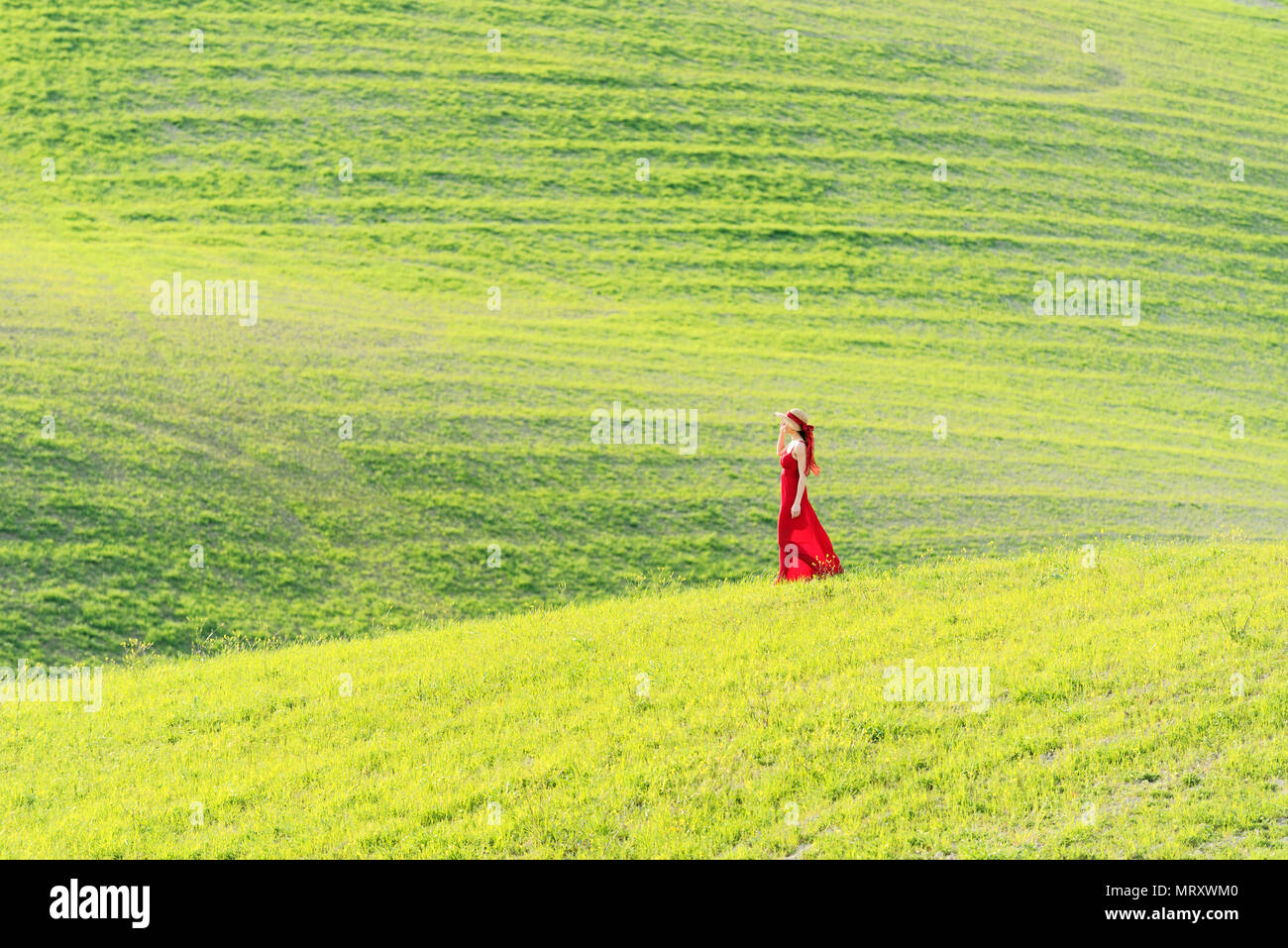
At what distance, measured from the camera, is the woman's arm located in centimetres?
1812

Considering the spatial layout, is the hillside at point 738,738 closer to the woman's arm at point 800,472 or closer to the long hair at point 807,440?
the woman's arm at point 800,472

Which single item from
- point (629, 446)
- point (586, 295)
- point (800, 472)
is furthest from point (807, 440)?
point (586, 295)

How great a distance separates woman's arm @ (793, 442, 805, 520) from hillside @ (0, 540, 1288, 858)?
134 centimetres

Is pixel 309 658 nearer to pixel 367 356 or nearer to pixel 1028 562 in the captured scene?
pixel 1028 562

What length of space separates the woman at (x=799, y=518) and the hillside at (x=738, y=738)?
699 mm

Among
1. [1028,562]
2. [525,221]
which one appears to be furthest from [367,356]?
[1028,562]

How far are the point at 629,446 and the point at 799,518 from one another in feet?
38.2

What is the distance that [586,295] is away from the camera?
39.9m

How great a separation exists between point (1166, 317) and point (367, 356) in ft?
94.8

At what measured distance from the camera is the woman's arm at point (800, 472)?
59.5 ft

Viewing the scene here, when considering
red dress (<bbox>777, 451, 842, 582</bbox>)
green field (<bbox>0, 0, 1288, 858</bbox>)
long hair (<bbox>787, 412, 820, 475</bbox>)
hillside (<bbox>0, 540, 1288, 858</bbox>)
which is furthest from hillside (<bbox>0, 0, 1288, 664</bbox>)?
long hair (<bbox>787, 412, 820, 475</bbox>)

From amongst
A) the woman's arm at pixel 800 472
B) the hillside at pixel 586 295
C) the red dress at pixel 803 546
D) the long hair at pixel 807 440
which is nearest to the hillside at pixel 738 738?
→ the red dress at pixel 803 546
